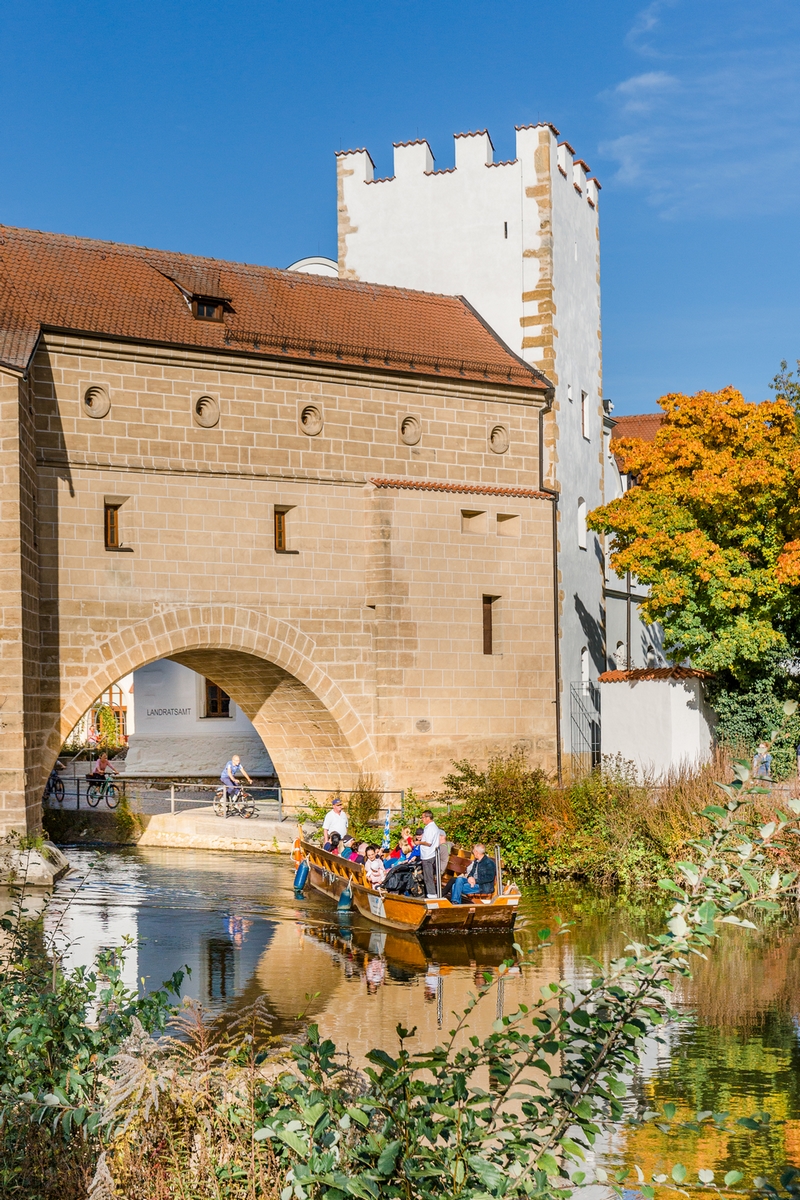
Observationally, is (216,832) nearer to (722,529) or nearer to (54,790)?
(54,790)

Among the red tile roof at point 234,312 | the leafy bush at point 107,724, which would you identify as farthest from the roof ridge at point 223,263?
the leafy bush at point 107,724

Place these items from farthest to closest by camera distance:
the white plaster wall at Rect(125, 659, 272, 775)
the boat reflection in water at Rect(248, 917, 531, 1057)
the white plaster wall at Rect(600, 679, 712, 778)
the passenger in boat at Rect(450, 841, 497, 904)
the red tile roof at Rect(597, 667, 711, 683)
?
the white plaster wall at Rect(125, 659, 272, 775)
the red tile roof at Rect(597, 667, 711, 683)
the white plaster wall at Rect(600, 679, 712, 778)
the passenger in boat at Rect(450, 841, 497, 904)
the boat reflection in water at Rect(248, 917, 531, 1057)

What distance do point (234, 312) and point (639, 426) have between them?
Result: 22486 mm

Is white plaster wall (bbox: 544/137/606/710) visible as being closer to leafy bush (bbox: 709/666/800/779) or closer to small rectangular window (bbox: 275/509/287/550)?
leafy bush (bbox: 709/666/800/779)

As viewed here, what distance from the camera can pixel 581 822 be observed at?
867 inches

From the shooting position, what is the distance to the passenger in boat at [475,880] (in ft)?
56.1

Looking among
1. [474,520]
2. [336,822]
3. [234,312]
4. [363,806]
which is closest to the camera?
[336,822]

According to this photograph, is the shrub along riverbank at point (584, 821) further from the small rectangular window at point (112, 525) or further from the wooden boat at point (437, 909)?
the small rectangular window at point (112, 525)

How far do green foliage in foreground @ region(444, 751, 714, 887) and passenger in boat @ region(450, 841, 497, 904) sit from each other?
395 centimetres

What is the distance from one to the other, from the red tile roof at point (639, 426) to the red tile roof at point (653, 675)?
18406mm

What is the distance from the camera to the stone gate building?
→ 71.9 ft

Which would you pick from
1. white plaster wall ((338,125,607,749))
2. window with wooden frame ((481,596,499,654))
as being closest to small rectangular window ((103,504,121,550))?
window with wooden frame ((481,596,499,654))

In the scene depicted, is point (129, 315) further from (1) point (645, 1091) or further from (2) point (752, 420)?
(1) point (645, 1091)

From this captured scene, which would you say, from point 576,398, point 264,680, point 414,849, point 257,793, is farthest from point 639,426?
point 414,849
